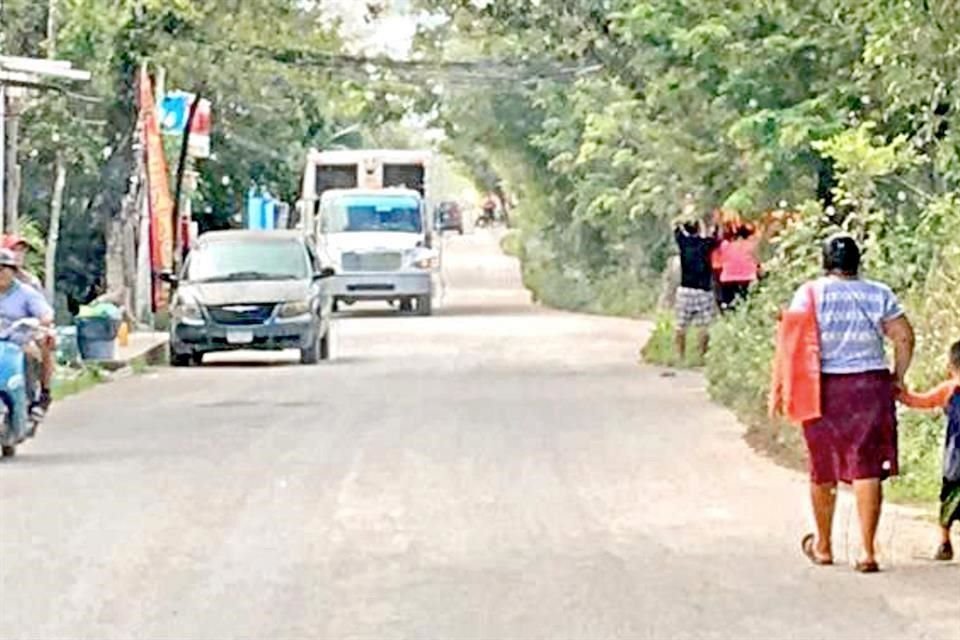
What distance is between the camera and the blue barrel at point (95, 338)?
3094 centimetres

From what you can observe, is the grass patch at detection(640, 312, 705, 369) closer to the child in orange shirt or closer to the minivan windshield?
the minivan windshield

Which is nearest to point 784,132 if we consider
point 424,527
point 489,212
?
point 424,527

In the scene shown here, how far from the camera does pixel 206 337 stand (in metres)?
32.3

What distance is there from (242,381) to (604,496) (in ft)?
44.4

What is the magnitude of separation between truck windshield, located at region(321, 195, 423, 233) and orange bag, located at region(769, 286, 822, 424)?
37973 mm

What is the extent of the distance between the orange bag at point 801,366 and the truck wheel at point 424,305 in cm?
3829

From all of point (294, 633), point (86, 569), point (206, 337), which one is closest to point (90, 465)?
point (86, 569)

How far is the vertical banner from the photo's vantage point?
37781mm

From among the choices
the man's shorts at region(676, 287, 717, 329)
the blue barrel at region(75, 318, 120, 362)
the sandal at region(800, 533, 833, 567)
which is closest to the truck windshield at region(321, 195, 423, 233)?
the blue barrel at region(75, 318, 120, 362)

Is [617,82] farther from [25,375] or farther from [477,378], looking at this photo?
[25,375]

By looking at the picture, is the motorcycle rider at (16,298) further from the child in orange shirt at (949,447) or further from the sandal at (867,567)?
the sandal at (867,567)

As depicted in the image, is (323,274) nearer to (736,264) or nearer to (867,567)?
(736,264)

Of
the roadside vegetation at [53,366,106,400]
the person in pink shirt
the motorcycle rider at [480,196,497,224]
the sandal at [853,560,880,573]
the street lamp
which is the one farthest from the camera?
the motorcycle rider at [480,196,497,224]

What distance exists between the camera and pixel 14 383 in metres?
18.4
